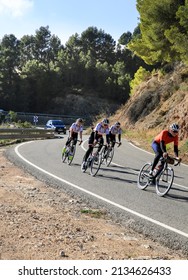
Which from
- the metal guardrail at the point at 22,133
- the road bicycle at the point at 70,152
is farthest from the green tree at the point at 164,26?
the metal guardrail at the point at 22,133

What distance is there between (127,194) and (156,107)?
94.2ft

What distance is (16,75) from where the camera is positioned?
90062 millimetres

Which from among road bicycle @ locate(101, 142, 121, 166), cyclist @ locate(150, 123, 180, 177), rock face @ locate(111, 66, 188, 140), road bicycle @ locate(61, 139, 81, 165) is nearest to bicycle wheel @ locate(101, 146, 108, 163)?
road bicycle @ locate(101, 142, 121, 166)

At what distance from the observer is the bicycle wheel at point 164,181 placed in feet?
37.4

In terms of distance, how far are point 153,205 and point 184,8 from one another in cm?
1742

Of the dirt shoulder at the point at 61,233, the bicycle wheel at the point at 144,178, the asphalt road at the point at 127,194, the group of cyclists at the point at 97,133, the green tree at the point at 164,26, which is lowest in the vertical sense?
the dirt shoulder at the point at 61,233

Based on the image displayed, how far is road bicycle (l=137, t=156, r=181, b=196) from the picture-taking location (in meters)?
11.5

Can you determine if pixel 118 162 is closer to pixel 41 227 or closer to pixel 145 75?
pixel 41 227

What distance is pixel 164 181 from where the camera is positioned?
1181 centimetres

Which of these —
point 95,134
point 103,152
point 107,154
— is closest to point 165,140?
point 95,134

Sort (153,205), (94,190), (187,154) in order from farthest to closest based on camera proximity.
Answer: (187,154) < (94,190) < (153,205)

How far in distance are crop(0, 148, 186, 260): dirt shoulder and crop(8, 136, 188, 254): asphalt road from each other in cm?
41

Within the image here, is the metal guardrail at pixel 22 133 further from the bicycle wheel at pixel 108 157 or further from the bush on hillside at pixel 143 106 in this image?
the bicycle wheel at pixel 108 157
